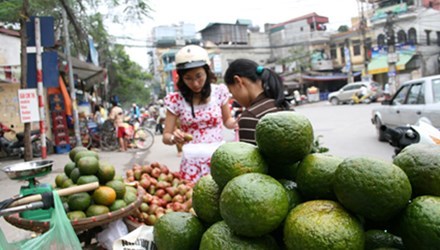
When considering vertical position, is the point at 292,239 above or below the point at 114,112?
below

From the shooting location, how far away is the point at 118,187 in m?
2.57

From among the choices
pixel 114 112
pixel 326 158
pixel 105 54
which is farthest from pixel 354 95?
pixel 326 158

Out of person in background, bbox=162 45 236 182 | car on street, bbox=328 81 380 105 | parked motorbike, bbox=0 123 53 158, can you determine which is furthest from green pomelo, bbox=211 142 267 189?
car on street, bbox=328 81 380 105

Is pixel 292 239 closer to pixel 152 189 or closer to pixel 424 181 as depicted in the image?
pixel 424 181

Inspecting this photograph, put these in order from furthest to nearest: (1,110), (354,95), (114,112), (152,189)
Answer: (354,95)
(114,112)
(1,110)
(152,189)

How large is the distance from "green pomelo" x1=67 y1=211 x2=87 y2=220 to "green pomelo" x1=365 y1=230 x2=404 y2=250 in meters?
1.88

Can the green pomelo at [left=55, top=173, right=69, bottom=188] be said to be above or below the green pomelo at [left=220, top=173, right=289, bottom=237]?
below

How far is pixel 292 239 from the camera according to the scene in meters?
0.86

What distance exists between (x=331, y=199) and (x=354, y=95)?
1000 inches

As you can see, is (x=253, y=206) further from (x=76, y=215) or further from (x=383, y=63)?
(x=383, y=63)

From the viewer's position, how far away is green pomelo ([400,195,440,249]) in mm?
803

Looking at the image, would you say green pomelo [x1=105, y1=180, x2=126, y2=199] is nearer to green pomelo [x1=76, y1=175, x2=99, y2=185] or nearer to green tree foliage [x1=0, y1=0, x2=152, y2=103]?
green pomelo [x1=76, y1=175, x2=99, y2=185]

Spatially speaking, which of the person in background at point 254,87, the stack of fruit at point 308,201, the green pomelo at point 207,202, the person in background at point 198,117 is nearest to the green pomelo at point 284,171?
Result: the stack of fruit at point 308,201

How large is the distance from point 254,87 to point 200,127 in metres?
0.62
